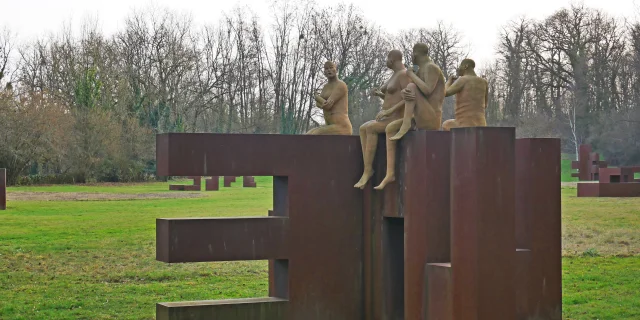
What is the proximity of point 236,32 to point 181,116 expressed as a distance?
654cm

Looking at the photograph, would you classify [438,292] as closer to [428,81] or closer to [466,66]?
[428,81]

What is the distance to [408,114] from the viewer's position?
937cm

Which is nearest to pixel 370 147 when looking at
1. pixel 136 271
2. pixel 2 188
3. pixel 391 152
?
pixel 391 152

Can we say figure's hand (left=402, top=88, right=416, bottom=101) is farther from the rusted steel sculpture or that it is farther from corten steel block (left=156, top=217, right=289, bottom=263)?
the rusted steel sculpture

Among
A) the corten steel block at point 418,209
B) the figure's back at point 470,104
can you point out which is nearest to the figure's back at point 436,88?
the corten steel block at point 418,209

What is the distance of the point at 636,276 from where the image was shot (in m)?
14.0

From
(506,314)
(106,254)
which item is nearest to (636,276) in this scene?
(506,314)

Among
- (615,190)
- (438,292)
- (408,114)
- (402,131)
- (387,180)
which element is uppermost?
(408,114)

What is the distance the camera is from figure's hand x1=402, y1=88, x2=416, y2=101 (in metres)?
9.37

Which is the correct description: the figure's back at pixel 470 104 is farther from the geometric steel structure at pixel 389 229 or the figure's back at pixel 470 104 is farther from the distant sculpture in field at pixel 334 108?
the distant sculpture in field at pixel 334 108

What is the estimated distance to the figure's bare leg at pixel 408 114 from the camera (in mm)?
9344

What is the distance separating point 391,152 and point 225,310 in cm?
210

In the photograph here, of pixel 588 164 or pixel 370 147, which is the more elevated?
pixel 588 164

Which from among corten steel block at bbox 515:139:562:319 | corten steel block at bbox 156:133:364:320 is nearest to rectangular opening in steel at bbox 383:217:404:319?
corten steel block at bbox 156:133:364:320
